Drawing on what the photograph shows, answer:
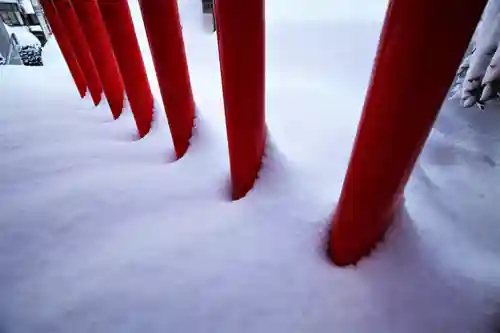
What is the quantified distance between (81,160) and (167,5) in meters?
0.99

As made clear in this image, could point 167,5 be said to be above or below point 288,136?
above

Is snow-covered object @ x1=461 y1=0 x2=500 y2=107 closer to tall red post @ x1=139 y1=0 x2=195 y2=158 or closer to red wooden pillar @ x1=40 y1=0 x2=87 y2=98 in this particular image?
tall red post @ x1=139 y1=0 x2=195 y2=158

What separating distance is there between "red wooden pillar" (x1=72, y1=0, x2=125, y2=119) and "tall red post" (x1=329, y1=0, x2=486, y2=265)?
198cm

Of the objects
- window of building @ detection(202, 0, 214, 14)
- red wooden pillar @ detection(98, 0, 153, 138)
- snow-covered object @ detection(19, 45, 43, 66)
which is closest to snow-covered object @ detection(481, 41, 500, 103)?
red wooden pillar @ detection(98, 0, 153, 138)

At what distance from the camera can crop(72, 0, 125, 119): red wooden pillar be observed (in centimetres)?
192

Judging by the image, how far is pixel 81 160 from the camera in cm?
165

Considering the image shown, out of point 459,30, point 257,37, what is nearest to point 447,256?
point 459,30

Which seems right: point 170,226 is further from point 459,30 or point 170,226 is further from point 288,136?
point 459,30

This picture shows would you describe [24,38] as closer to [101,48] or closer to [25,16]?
[25,16]

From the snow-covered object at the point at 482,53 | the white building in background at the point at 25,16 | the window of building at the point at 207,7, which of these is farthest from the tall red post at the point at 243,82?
the white building in background at the point at 25,16

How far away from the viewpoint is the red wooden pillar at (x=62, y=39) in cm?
275

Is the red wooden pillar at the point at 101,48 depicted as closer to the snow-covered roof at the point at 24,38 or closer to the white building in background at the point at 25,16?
the snow-covered roof at the point at 24,38

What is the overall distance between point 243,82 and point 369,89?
0.45 metres

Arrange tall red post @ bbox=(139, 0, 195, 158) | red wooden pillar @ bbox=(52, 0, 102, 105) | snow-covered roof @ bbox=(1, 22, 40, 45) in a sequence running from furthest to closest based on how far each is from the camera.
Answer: snow-covered roof @ bbox=(1, 22, 40, 45), red wooden pillar @ bbox=(52, 0, 102, 105), tall red post @ bbox=(139, 0, 195, 158)
